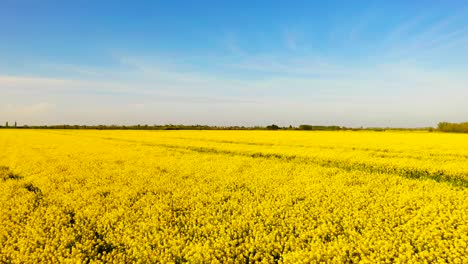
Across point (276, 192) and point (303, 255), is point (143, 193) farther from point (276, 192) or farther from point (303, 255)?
point (303, 255)

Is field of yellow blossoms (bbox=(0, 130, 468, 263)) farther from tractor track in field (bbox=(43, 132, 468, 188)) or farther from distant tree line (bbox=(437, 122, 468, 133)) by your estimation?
distant tree line (bbox=(437, 122, 468, 133))

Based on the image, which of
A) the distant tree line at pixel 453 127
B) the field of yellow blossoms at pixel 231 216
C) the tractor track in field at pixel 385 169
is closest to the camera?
the field of yellow blossoms at pixel 231 216

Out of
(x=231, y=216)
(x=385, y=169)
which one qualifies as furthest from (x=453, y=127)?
(x=231, y=216)

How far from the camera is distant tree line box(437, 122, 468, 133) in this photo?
69.7 m

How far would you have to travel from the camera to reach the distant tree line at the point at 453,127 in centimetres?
6966

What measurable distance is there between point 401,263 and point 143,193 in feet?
26.5

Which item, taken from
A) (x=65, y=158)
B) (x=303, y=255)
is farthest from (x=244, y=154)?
(x=303, y=255)

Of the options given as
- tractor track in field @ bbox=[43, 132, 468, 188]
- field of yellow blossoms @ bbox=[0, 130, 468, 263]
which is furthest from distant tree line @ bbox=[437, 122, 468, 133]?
field of yellow blossoms @ bbox=[0, 130, 468, 263]

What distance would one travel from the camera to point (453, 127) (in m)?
71.9

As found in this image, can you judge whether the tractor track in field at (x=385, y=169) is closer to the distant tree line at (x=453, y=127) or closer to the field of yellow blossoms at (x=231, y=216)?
the field of yellow blossoms at (x=231, y=216)

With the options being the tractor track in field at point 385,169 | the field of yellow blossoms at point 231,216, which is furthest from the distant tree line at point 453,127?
the field of yellow blossoms at point 231,216

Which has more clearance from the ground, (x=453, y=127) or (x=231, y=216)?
(x=453, y=127)

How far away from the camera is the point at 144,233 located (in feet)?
27.7

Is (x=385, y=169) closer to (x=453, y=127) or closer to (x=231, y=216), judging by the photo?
(x=231, y=216)
